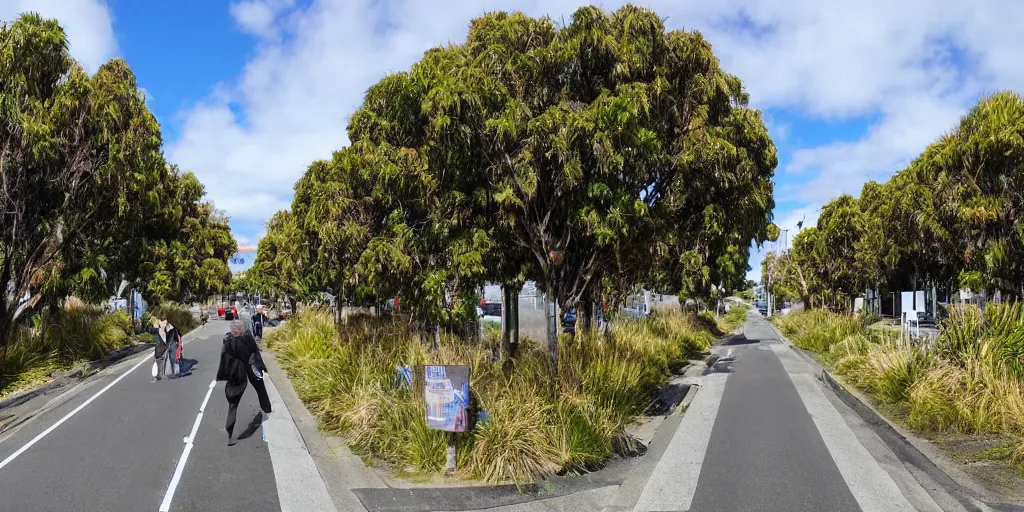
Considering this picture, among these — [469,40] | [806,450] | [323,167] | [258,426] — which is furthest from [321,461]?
[323,167]

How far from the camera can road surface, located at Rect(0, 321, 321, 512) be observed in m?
6.93

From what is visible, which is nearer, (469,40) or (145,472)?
(145,472)

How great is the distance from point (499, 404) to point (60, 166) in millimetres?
14741

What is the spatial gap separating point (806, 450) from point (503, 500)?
438 cm

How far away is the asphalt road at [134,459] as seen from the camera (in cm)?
693

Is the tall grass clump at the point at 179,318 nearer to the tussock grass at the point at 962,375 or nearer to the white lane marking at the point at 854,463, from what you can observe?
the white lane marking at the point at 854,463

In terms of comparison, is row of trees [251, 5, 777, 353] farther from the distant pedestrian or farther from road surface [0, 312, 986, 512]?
the distant pedestrian

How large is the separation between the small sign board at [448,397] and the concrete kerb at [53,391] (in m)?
7.00

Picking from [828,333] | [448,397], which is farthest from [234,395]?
[828,333]

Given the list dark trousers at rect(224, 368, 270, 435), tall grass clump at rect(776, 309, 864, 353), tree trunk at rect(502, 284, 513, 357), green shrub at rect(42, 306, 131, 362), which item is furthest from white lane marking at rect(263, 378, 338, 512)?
tall grass clump at rect(776, 309, 864, 353)

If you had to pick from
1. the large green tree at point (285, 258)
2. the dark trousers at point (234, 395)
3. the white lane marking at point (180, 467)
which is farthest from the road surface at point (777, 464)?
the large green tree at point (285, 258)

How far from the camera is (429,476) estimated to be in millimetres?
7652

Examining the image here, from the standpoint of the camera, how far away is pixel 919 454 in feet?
29.1

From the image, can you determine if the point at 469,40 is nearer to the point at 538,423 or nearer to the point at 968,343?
the point at 538,423
